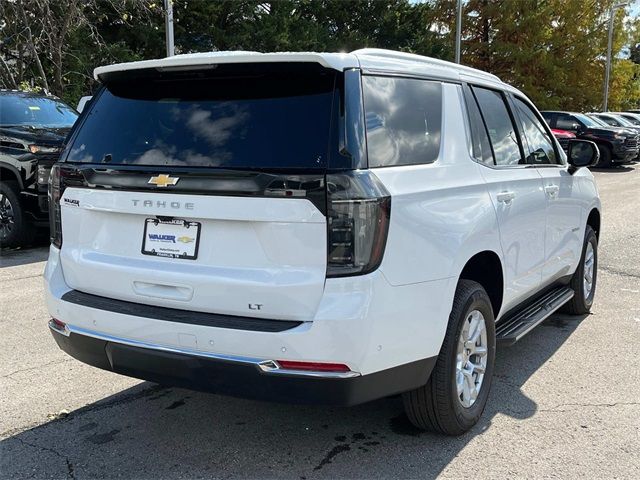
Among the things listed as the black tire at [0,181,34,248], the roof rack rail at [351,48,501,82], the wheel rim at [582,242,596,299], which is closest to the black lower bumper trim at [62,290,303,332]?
the roof rack rail at [351,48,501,82]

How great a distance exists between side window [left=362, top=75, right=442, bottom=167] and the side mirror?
226 cm

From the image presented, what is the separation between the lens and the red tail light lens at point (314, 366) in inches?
107

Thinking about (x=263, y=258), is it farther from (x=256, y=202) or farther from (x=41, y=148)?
Result: (x=41, y=148)

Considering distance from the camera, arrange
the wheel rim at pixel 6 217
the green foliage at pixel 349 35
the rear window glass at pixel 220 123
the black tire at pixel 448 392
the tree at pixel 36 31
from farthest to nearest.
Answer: the green foliage at pixel 349 35, the tree at pixel 36 31, the wheel rim at pixel 6 217, the black tire at pixel 448 392, the rear window glass at pixel 220 123

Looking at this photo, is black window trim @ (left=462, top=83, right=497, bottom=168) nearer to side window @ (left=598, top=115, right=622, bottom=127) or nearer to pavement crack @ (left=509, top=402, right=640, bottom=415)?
pavement crack @ (left=509, top=402, right=640, bottom=415)

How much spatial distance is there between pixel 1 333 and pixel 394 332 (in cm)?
355

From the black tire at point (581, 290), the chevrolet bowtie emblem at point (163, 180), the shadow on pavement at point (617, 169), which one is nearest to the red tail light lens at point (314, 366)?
the chevrolet bowtie emblem at point (163, 180)

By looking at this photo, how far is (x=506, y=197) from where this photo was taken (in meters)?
3.84

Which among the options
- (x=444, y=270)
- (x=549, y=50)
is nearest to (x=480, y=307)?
(x=444, y=270)

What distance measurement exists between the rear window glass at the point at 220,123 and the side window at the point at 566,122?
21336 mm

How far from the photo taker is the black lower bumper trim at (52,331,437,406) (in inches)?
109

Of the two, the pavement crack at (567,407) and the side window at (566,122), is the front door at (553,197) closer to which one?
the pavement crack at (567,407)

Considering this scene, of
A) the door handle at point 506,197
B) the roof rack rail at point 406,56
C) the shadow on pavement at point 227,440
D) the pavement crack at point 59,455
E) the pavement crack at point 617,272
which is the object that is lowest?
the pavement crack at point 617,272

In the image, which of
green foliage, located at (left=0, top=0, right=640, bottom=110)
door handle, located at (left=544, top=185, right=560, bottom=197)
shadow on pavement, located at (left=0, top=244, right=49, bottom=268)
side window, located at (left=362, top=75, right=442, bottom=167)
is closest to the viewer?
side window, located at (left=362, top=75, right=442, bottom=167)
